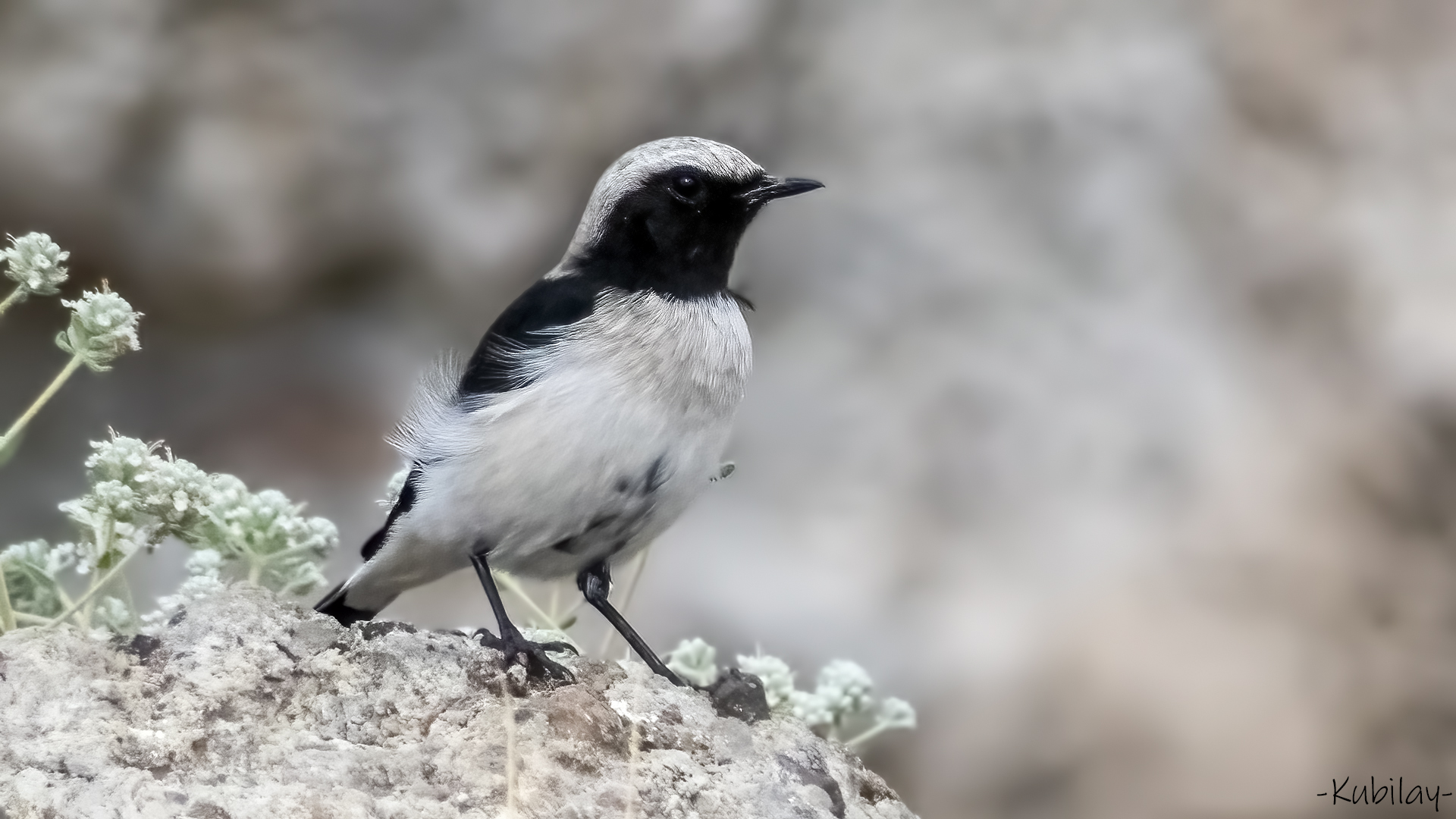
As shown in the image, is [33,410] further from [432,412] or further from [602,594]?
[602,594]

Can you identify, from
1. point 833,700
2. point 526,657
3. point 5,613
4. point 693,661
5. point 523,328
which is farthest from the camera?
point 693,661

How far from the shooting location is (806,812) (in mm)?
1955

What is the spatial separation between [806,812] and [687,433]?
2.50ft

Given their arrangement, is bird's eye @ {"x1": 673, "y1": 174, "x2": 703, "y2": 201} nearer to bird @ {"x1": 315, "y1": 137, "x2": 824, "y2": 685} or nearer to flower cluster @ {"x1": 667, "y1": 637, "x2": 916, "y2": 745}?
bird @ {"x1": 315, "y1": 137, "x2": 824, "y2": 685}

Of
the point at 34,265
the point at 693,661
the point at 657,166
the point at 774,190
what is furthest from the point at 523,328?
the point at 693,661

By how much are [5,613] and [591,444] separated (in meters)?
1.09

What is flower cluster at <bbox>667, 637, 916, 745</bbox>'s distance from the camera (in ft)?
9.16

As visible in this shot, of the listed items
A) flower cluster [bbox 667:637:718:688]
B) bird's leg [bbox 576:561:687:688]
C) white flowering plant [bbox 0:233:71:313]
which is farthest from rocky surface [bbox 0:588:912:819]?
flower cluster [bbox 667:637:718:688]

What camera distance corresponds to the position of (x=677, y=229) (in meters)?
2.51

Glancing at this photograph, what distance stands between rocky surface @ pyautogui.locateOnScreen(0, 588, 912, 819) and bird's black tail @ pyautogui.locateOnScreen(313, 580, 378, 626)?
0.53 m

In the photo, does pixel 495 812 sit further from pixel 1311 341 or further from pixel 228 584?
pixel 1311 341

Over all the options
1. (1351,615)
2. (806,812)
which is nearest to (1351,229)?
(1351,615)

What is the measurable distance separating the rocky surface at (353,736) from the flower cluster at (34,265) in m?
0.64

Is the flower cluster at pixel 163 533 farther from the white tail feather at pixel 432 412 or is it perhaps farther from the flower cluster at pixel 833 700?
the flower cluster at pixel 833 700
